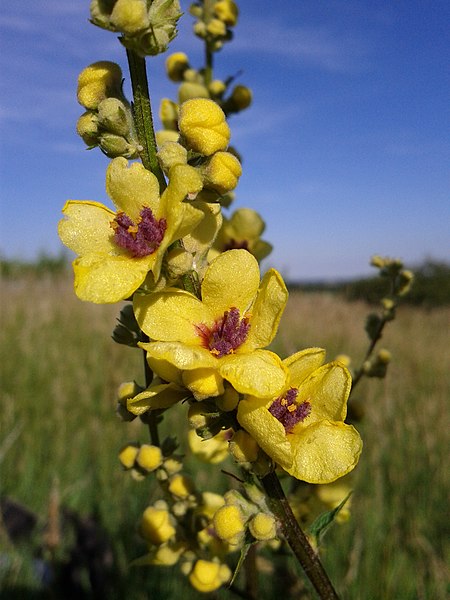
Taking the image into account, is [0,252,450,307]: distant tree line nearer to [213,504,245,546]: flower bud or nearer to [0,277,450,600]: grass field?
[0,277,450,600]: grass field

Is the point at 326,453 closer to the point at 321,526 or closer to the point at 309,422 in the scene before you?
the point at 309,422

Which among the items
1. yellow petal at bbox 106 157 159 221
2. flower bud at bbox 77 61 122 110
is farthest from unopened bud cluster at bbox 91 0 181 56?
yellow petal at bbox 106 157 159 221

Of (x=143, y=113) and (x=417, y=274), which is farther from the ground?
(x=143, y=113)

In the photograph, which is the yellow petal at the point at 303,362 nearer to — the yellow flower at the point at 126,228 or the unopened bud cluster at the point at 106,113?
the yellow flower at the point at 126,228

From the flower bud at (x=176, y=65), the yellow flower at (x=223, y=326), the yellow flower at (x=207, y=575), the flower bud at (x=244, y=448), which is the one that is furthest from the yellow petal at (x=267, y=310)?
the flower bud at (x=176, y=65)

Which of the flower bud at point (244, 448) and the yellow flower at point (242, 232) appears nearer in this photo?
the flower bud at point (244, 448)

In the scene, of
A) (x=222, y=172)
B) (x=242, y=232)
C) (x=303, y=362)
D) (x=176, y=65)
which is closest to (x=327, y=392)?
(x=303, y=362)
